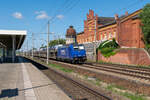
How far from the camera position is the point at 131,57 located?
2655 cm

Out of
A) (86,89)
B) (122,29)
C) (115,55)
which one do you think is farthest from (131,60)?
(86,89)

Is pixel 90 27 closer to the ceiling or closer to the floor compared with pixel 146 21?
closer to the ceiling

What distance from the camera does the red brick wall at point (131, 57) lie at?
79.7 ft

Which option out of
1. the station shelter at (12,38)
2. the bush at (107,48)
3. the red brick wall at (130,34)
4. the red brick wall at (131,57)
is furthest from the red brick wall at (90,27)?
the red brick wall at (131,57)

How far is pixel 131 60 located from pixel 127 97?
2002 cm

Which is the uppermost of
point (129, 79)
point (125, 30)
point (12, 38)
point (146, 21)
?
point (146, 21)

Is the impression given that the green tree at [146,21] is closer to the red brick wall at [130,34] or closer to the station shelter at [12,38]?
the red brick wall at [130,34]

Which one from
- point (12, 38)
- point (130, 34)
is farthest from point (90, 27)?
point (12, 38)

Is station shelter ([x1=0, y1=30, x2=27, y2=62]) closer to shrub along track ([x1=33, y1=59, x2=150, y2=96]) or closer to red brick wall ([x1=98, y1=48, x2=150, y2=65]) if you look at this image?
shrub along track ([x1=33, y1=59, x2=150, y2=96])

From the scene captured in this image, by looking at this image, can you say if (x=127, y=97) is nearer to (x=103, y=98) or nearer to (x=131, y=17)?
(x=103, y=98)

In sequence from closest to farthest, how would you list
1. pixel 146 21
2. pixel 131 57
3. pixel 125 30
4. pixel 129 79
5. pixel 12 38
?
1. pixel 129 79
2. pixel 131 57
3. pixel 146 21
4. pixel 12 38
5. pixel 125 30

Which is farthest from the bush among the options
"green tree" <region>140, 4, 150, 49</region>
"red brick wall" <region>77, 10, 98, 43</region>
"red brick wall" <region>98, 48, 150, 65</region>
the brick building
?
"red brick wall" <region>77, 10, 98, 43</region>

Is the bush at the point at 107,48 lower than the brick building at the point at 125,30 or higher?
lower

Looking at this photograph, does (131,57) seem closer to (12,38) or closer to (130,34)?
(130,34)
